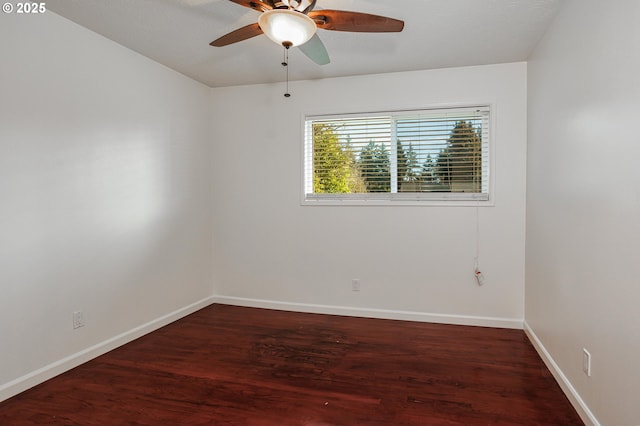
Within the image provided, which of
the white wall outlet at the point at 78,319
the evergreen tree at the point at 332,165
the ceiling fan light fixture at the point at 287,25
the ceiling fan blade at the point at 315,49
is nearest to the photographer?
the ceiling fan light fixture at the point at 287,25

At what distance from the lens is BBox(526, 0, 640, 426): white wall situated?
1.50 metres

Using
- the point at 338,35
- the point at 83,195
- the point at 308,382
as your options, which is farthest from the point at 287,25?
the point at 308,382

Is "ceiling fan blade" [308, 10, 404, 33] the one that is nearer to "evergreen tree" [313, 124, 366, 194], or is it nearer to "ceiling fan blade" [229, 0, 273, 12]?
"ceiling fan blade" [229, 0, 273, 12]

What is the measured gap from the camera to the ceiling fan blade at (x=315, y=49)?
7.00ft

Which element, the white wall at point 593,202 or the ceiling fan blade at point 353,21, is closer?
the white wall at point 593,202

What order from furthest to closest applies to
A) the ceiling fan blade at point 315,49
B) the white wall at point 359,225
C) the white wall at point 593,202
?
the white wall at point 359,225
the ceiling fan blade at point 315,49
the white wall at point 593,202

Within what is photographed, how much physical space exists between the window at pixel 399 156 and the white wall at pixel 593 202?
2.48ft

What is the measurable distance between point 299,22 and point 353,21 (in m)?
0.35

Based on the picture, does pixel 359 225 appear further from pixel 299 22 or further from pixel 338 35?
pixel 299 22

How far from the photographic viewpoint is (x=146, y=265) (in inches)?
129

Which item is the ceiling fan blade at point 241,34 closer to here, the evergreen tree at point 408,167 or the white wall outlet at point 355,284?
the evergreen tree at point 408,167

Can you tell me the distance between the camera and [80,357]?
263cm
